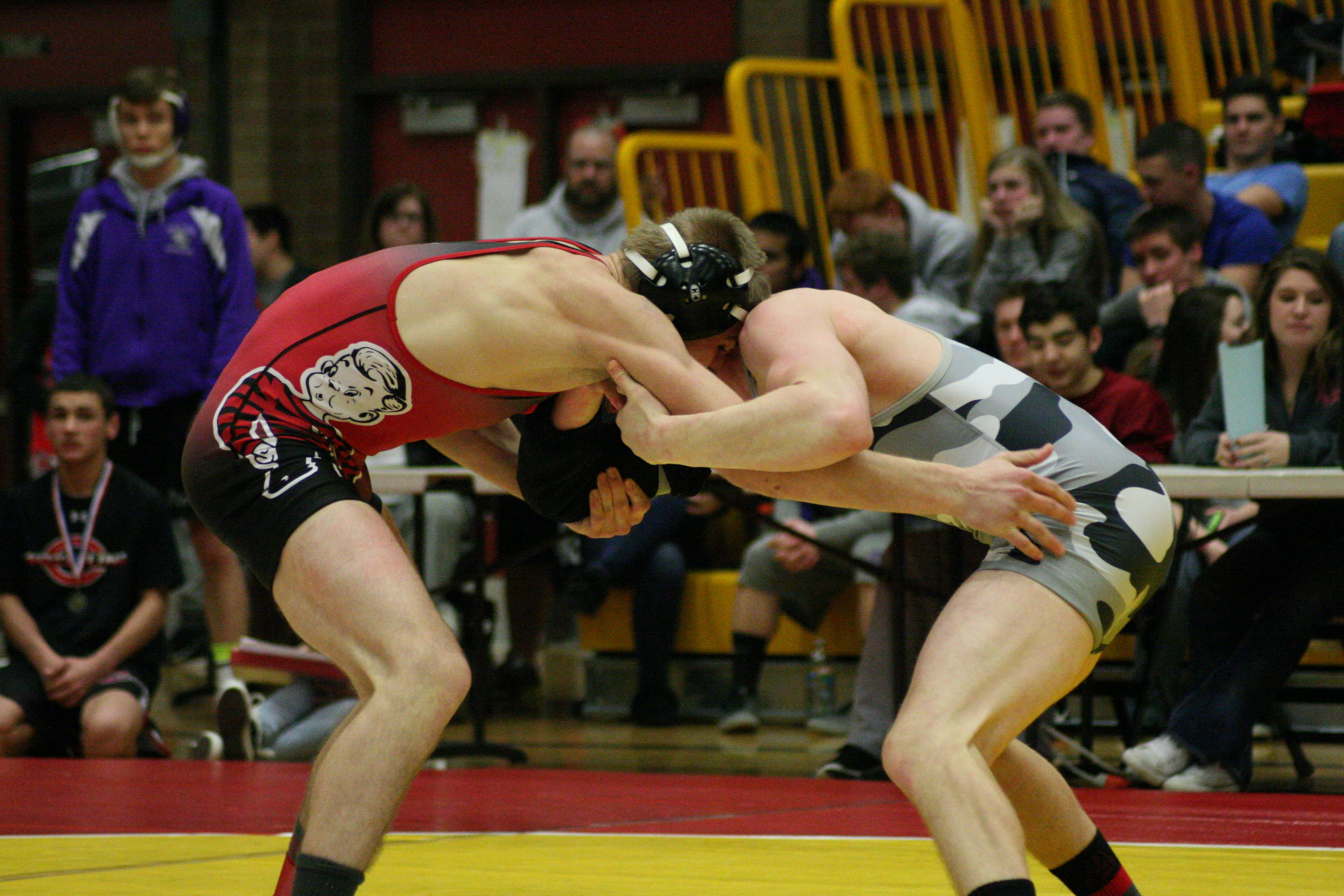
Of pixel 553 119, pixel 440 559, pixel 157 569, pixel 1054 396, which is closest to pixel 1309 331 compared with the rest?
pixel 1054 396

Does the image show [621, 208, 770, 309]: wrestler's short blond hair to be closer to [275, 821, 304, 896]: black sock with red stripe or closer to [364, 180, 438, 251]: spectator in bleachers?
[275, 821, 304, 896]: black sock with red stripe

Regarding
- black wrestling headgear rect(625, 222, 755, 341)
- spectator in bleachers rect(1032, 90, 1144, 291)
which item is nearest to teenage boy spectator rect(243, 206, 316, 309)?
spectator in bleachers rect(1032, 90, 1144, 291)

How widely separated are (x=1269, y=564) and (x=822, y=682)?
5.71 feet

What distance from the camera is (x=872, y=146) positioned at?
7961 millimetres

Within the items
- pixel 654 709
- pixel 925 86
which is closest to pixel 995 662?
pixel 654 709

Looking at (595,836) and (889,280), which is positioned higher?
(889,280)

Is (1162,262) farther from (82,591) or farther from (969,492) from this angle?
(82,591)

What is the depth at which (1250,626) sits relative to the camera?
15.5 ft

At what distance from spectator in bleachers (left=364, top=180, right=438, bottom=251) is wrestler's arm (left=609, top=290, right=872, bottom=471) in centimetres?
368

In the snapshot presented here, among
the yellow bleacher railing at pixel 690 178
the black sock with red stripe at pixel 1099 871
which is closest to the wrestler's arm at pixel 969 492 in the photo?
the black sock with red stripe at pixel 1099 871

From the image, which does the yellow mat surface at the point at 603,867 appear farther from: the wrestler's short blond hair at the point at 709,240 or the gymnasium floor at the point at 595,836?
the wrestler's short blond hair at the point at 709,240

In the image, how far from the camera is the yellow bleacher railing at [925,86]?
7.71m

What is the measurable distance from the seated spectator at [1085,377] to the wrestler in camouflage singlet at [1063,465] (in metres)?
2.27

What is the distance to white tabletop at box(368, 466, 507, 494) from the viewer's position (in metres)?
5.08
